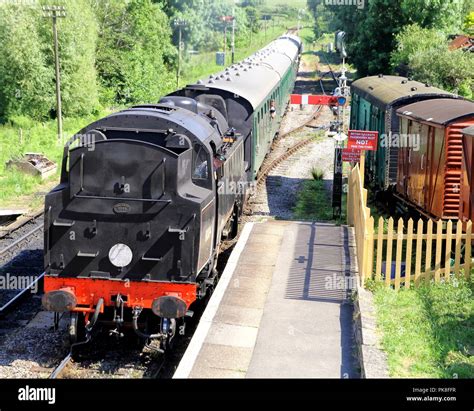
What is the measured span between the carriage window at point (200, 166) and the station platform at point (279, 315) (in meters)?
1.80

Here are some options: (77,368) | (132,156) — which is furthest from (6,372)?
(132,156)

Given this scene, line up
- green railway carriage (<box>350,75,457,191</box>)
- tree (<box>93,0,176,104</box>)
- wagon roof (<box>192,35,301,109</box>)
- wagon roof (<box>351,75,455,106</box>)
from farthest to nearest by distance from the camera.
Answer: tree (<box>93,0,176,104</box>) < wagon roof (<box>351,75,455,106</box>) < green railway carriage (<box>350,75,457,191</box>) < wagon roof (<box>192,35,301,109</box>)

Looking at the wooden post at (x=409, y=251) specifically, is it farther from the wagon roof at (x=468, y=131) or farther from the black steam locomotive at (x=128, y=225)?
the black steam locomotive at (x=128, y=225)

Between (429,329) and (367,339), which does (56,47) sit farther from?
(367,339)

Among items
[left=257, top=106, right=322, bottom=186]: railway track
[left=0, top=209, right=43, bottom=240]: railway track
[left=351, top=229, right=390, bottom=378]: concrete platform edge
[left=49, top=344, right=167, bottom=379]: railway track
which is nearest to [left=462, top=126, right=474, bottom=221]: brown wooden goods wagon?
[left=351, top=229, right=390, bottom=378]: concrete platform edge

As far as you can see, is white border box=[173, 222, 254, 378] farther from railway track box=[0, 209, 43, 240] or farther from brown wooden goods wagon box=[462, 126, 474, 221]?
railway track box=[0, 209, 43, 240]

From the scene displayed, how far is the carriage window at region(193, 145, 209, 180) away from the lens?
10109mm

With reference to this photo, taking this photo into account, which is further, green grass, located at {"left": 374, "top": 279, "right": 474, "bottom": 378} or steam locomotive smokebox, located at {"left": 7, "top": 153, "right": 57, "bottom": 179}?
steam locomotive smokebox, located at {"left": 7, "top": 153, "right": 57, "bottom": 179}

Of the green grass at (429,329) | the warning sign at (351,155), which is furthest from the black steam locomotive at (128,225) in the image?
the warning sign at (351,155)

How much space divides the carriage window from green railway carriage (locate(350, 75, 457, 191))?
309 inches

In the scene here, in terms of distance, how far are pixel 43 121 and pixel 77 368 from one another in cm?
2608

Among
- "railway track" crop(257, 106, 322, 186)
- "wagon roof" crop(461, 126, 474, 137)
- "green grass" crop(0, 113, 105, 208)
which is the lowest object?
"green grass" crop(0, 113, 105, 208)

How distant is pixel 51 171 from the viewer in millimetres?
23797

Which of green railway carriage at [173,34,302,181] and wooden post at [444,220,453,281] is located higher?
green railway carriage at [173,34,302,181]
